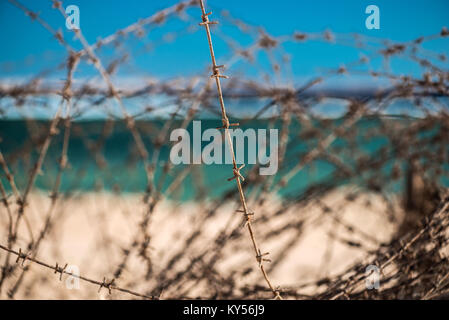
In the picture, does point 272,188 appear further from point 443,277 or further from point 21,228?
point 21,228

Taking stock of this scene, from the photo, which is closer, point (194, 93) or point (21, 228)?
point (194, 93)

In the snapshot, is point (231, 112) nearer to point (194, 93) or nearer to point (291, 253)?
point (194, 93)

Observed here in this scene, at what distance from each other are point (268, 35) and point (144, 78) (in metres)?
0.62

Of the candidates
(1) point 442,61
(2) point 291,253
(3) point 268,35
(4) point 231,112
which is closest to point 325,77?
(3) point 268,35

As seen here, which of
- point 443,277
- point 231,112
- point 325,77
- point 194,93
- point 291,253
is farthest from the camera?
point 291,253

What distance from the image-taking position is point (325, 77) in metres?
1.68

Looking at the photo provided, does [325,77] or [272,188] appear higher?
[325,77]
